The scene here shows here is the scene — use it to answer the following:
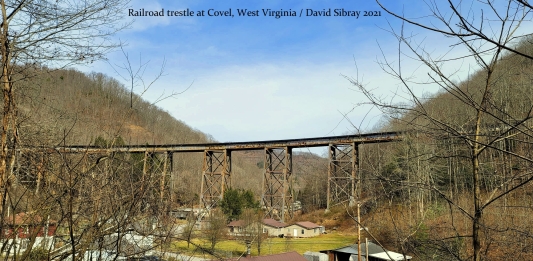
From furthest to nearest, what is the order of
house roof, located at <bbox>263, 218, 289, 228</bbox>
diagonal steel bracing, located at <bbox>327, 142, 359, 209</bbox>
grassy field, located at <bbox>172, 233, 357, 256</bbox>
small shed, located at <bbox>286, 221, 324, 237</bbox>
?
1. small shed, located at <bbox>286, 221, 324, 237</bbox>
2. house roof, located at <bbox>263, 218, 289, 228</bbox>
3. grassy field, located at <bbox>172, 233, 357, 256</bbox>
4. diagonal steel bracing, located at <bbox>327, 142, 359, 209</bbox>

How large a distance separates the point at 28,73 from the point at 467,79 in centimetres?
295

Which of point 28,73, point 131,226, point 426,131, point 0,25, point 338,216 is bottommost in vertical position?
point 338,216

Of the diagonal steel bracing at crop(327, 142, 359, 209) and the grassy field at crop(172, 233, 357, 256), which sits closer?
the diagonal steel bracing at crop(327, 142, 359, 209)

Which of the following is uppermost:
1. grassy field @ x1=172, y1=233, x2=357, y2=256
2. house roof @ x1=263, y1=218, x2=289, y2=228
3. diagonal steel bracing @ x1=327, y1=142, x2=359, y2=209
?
diagonal steel bracing @ x1=327, y1=142, x2=359, y2=209

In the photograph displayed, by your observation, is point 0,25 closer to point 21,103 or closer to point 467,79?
point 21,103

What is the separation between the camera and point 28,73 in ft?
Answer: 9.20

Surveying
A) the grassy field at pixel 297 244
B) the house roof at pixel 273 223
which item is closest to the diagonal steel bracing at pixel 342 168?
the grassy field at pixel 297 244

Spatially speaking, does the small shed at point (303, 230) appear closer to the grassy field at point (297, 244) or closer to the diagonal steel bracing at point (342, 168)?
the grassy field at point (297, 244)

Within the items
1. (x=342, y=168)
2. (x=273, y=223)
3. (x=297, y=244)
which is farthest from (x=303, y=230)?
(x=342, y=168)

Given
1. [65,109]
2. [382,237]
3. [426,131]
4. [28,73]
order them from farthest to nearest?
[382,237], [65,109], [28,73], [426,131]

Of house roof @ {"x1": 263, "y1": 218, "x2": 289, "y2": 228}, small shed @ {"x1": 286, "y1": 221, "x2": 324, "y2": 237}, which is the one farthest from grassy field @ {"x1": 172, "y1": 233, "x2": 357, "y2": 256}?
house roof @ {"x1": 263, "y1": 218, "x2": 289, "y2": 228}

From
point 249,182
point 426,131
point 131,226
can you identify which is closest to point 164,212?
point 131,226

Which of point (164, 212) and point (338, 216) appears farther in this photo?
point (338, 216)

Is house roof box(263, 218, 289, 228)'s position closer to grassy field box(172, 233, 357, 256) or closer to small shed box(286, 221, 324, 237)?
small shed box(286, 221, 324, 237)
